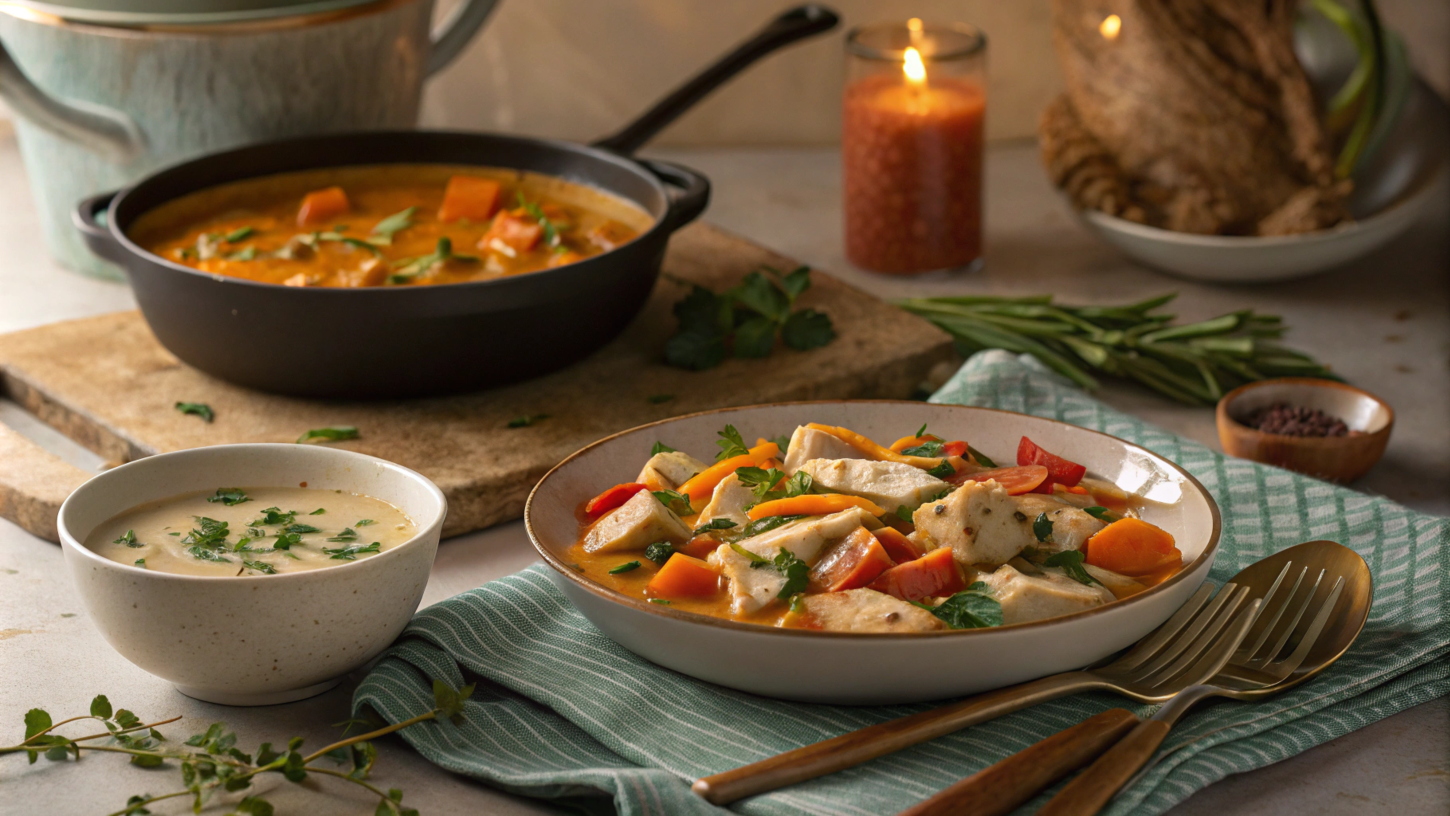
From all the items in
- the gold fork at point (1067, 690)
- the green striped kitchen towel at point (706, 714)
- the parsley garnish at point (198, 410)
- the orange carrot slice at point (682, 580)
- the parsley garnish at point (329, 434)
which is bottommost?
the parsley garnish at point (198, 410)

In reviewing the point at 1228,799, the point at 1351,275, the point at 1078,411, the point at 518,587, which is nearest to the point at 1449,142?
→ the point at 1351,275

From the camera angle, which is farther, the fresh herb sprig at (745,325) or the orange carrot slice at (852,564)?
the fresh herb sprig at (745,325)

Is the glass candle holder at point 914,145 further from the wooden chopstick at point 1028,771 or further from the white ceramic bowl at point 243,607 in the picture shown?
the wooden chopstick at point 1028,771

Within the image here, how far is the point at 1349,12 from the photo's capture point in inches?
119

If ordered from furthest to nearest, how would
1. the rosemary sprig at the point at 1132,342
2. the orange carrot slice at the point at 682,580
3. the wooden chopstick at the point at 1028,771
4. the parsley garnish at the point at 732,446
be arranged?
the rosemary sprig at the point at 1132,342
the parsley garnish at the point at 732,446
the orange carrot slice at the point at 682,580
the wooden chopstick at the point at 1028,771

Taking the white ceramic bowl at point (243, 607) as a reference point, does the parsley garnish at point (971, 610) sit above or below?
above

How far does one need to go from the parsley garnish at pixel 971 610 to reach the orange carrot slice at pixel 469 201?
1357mm

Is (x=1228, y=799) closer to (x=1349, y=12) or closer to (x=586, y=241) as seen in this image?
(x=586, y=241)

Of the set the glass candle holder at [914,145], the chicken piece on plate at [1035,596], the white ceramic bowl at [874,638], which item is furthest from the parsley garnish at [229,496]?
the glass candle holder at [914,145]

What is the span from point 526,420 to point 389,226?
0.49 meters

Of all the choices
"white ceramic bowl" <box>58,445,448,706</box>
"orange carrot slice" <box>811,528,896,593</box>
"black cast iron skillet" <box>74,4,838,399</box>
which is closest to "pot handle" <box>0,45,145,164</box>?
"black cast iron skillet" <box>74,4,838,399</box>

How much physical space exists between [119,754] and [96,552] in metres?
0.20

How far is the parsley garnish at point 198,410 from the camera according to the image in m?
2.06

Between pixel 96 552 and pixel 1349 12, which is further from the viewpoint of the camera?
pixel 1349 12
